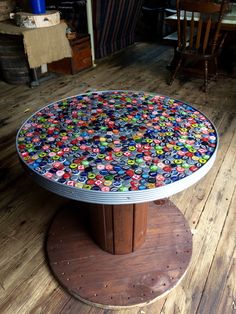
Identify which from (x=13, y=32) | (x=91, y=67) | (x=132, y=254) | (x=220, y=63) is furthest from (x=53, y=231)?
(x=220, y=63)

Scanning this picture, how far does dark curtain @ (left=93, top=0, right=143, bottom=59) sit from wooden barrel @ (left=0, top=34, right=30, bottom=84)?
1226mm

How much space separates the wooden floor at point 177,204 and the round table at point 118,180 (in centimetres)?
6

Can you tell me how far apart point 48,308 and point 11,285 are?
217 mm

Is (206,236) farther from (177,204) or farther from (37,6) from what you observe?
(37,6)

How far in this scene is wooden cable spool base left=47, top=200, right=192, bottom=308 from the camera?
121 centimetres

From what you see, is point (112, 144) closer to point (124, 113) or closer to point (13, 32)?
point (124, 113)

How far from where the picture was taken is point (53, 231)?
1507 mm

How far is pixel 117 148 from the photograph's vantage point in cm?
107

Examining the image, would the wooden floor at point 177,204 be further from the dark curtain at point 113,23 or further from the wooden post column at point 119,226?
the dark curtain at point 113,23

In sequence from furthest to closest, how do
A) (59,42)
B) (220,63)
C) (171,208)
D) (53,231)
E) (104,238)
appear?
1. (220,63)
2. (59,42)
3. (171,208)
4. (53,231)
5. (104,238)

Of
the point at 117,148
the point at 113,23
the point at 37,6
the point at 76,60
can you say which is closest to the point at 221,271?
the point at 117,148

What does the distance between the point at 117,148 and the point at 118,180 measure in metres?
0.20

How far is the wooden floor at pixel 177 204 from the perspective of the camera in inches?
47.5

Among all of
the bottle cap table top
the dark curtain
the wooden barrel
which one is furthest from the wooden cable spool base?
the dark curtain
